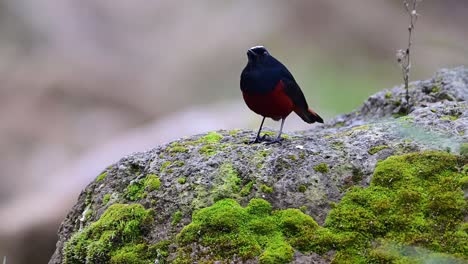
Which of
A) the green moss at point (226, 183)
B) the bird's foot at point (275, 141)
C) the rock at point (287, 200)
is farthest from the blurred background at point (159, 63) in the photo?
the green moss at point (226, 183)

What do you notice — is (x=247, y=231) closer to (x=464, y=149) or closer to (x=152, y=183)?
(x=152, y=183)

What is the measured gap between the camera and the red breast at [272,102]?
13.3 feet

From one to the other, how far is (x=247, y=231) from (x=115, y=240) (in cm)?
79

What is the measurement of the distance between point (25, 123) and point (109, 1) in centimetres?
643

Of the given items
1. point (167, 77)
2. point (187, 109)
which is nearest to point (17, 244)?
point (187, 109)

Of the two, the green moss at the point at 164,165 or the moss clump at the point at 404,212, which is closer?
the moss clump at the point at 404,212

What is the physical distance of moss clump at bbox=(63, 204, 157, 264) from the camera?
322 centimetres

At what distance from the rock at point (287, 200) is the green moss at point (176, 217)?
0.02m

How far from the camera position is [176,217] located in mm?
3287

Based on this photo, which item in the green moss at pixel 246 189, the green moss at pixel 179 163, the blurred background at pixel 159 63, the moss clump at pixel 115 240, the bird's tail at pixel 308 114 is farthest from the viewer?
the blurred background at pixel 159 63

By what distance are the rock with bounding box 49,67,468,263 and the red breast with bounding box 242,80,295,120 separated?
9.7 inches

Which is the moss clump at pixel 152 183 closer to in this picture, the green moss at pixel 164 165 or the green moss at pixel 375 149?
the green moss at pixel 164 165

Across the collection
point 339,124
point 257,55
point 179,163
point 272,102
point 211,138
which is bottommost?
point 179,163

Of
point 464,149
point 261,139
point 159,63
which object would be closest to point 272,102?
point 261,139
